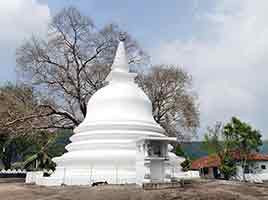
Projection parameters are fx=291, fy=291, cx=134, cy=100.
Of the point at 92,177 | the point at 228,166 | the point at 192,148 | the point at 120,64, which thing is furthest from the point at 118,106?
the point at 192,148

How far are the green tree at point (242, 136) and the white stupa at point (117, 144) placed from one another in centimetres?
1560

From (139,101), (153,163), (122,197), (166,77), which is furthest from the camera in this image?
(166,77)

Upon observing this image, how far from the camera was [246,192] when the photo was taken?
12727 mm

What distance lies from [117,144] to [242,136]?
20.1 m

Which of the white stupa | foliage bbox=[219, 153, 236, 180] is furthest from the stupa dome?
foliage bbox=[219, 153, 236, 180]

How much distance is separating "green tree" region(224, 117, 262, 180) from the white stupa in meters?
15.6

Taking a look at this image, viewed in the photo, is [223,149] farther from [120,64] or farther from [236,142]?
[120,64]

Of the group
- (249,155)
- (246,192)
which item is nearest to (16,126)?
(246,192)

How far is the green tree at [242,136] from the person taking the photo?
3306 centimetres

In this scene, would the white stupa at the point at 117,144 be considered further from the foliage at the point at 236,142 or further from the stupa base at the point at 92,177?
the foliage at the point at 236,142

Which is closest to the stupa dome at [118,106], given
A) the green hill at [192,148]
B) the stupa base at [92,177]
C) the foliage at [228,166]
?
the stupa base at [92,177]

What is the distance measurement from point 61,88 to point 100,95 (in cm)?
744

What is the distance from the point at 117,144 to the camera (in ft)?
59.9

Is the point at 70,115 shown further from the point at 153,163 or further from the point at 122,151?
the point at 153,163
